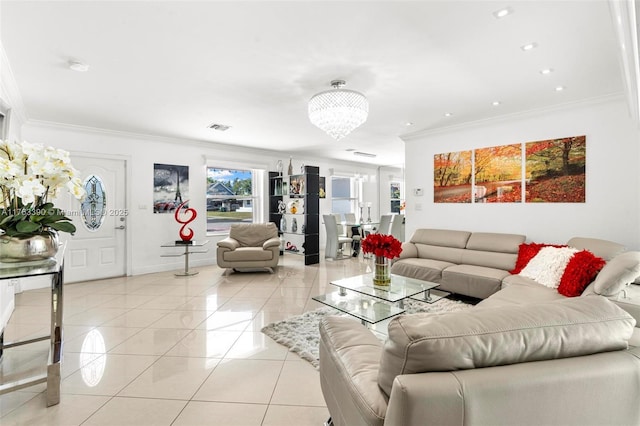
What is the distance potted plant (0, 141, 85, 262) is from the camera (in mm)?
1637


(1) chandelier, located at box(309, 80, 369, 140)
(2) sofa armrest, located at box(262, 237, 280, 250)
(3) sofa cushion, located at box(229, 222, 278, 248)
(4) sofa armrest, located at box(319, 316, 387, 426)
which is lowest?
(4) sofa armrest, located at box(319, 316, 387, 426)

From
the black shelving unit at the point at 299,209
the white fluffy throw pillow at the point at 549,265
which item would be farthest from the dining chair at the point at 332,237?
the white fluffy throw pillow at the point at 549,265

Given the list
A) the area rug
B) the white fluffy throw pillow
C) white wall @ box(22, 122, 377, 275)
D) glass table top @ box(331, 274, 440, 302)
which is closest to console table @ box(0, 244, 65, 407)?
the area rug

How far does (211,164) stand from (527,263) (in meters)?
5.60

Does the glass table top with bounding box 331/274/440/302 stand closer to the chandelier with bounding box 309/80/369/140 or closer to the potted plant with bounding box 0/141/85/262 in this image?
the chandelier with bounding box 309/80/369/140

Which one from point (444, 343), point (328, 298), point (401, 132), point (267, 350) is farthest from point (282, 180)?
point (444, 343)

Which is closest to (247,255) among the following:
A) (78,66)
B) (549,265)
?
(78,66)

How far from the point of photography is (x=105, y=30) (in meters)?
2.17

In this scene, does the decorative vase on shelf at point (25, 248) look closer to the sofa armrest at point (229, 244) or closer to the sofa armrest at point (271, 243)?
the sofa armrest at point (229, 244)

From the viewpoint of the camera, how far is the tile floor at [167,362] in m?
1.78

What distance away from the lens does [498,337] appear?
898 millimetres

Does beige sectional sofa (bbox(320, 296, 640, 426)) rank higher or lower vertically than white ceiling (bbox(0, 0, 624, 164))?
lower

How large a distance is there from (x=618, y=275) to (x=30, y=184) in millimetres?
3852

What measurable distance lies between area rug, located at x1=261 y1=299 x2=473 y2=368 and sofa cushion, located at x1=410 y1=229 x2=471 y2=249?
1079 mm
